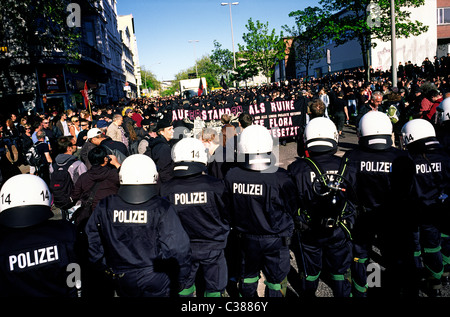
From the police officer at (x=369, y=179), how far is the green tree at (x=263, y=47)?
118 ft

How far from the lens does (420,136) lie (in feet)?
12.5

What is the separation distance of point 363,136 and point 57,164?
439 centimetres

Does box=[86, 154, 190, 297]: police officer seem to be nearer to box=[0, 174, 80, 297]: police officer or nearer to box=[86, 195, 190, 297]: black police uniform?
box=[86, 195, 190, 297]: black police uniform

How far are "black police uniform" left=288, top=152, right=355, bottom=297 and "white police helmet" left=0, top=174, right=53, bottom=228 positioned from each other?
2.33 metres

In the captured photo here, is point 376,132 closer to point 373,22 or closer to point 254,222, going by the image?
point 254,222

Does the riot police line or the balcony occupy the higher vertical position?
the balcony

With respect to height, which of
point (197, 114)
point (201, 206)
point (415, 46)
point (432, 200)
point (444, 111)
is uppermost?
point (415, 46)

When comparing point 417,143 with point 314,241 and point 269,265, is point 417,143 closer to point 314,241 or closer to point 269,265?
point 314,241

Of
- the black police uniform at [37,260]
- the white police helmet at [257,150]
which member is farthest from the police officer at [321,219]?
the black police uniform at [37,260]

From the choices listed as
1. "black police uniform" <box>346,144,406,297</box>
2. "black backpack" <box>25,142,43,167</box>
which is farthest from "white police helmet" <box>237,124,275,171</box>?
"black backpack" <box>25,142,43,167</box>

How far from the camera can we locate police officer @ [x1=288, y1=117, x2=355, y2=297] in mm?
3332

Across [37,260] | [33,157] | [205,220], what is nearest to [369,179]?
[205,220]

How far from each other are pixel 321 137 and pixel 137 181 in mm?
1955
